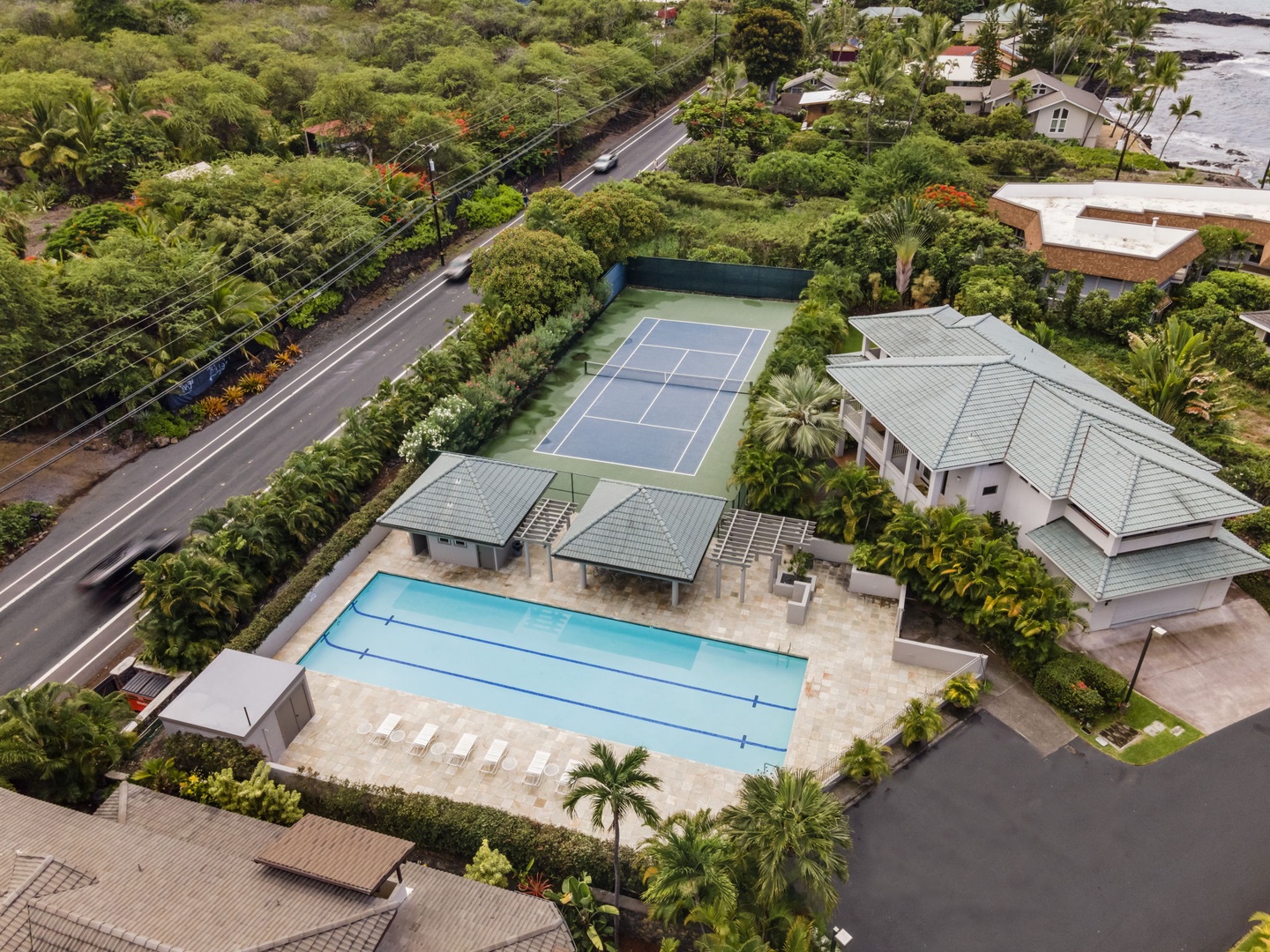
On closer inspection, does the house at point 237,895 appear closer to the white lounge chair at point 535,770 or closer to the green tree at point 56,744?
the green tree at point 56,744

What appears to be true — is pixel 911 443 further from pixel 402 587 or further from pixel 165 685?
pixel 165 685

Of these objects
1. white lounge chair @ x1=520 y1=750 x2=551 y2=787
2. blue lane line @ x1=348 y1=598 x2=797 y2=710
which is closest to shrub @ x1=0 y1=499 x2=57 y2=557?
blue lane line @ x1=348 y1=598 x2=797 y2=710

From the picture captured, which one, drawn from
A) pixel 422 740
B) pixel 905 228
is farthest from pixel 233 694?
pixel 905 228

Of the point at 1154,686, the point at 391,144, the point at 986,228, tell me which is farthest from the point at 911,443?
the point at 391,144

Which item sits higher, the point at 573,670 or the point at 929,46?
the point at 929,46

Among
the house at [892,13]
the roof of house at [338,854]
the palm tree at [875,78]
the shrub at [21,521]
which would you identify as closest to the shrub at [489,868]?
the roof of house at [338,854]

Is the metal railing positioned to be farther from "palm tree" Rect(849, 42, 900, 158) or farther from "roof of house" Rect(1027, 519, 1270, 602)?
"palm tree" Rect(849, 42, 900, 158)

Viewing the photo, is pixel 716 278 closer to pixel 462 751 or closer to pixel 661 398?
pixel 661 398
